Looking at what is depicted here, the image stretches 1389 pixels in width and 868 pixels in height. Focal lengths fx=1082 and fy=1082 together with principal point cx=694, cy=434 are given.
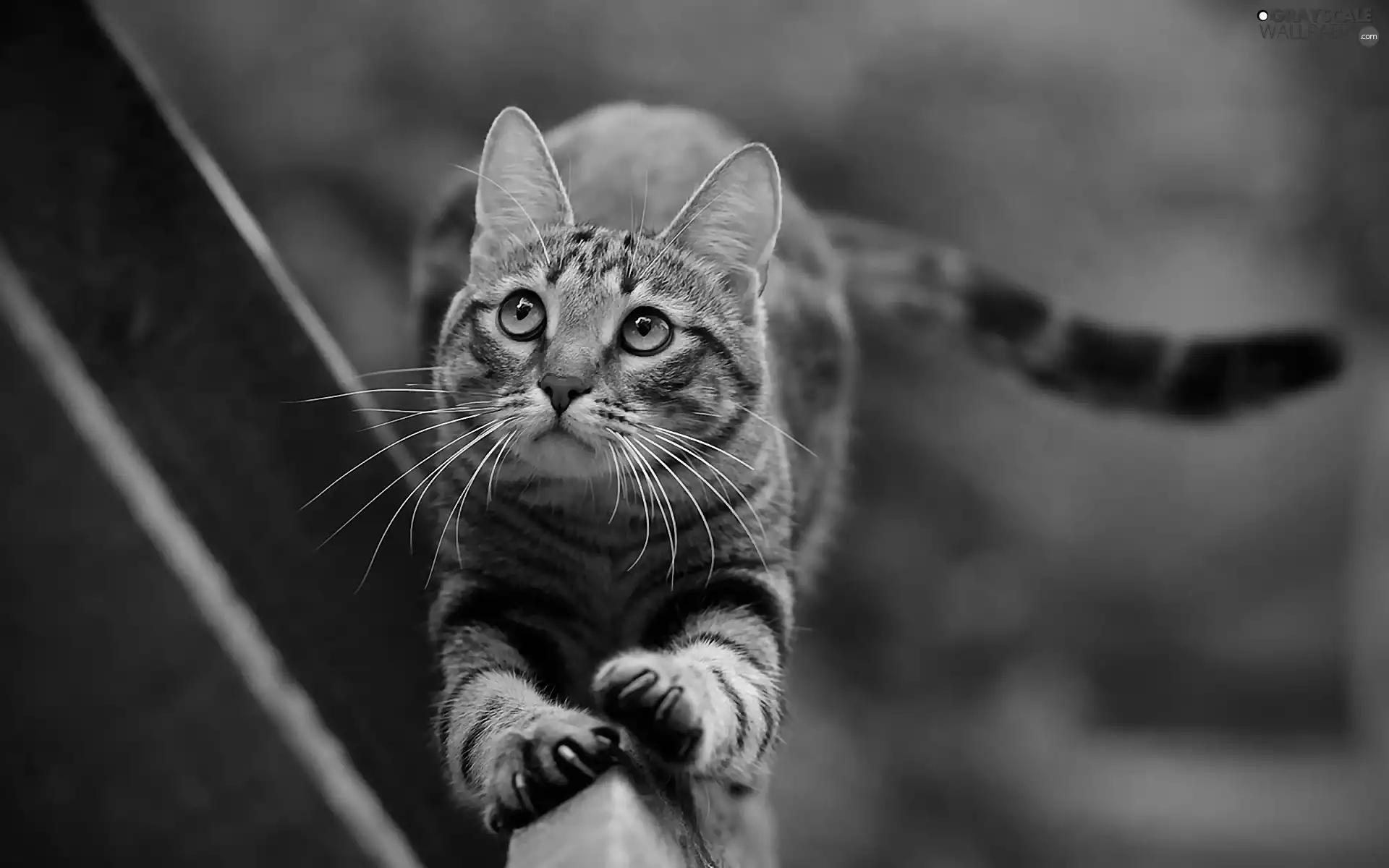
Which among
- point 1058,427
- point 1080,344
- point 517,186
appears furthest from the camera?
point 1058,427

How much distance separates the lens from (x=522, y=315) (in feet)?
3.85

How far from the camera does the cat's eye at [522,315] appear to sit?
1.16m

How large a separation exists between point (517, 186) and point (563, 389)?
33 cm

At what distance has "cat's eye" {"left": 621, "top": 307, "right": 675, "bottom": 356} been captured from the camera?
1.14m

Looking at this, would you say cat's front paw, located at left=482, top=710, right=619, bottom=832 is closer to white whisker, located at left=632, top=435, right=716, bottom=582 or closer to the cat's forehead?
white whisker, located at left=632, top=435, right=716, bottom=582

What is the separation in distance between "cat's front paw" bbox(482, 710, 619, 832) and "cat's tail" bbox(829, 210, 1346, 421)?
4.19 feet

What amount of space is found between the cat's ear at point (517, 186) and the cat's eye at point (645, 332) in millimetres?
172

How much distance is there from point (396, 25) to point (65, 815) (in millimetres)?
1711

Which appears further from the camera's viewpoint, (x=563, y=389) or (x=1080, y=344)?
(x=1080, y=344)

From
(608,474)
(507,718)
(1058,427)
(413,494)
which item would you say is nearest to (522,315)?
(608,474)

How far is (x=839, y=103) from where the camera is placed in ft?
8.41

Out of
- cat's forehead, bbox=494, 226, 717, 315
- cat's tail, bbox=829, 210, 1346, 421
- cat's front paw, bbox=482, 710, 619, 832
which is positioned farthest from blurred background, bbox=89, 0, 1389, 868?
cat's front paw, bbox=482, 710, 619, 832

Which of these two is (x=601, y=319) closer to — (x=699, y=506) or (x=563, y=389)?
(x=563, y=389)

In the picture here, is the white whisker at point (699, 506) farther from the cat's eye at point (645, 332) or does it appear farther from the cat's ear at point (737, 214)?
the cat's ear at point (737, 214)
